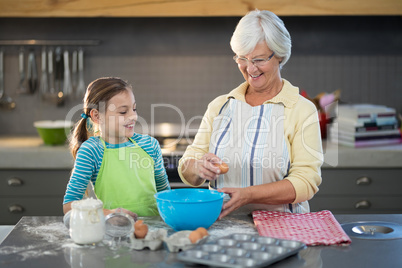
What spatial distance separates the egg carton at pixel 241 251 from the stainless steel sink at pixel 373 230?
30 centimetres

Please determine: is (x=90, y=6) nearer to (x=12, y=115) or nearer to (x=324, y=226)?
(x=12, y=115)

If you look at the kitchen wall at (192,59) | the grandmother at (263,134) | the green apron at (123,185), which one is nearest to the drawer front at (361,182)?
the kitchen wall at (192,59)

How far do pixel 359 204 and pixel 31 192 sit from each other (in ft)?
6.31

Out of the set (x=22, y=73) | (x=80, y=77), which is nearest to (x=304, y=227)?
(x=80, y=77)

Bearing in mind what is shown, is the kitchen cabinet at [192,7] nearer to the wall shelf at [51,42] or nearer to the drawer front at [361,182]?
the wall shelf at [51,42]

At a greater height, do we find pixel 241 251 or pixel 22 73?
pixel 22 73

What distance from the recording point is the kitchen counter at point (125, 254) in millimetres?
1357

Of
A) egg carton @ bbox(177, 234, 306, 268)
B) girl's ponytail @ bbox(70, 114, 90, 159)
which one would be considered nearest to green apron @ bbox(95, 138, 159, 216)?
girl's ponytail @ bbox(70, 114, 90, 159)

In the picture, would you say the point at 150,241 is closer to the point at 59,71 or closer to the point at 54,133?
the point at 54,133

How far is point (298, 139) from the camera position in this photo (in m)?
1.97

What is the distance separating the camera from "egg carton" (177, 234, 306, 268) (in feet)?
4.17

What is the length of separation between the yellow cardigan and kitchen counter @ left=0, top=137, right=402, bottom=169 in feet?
3.63

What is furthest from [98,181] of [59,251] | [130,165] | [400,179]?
[400,179]

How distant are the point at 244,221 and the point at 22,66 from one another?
253cm
